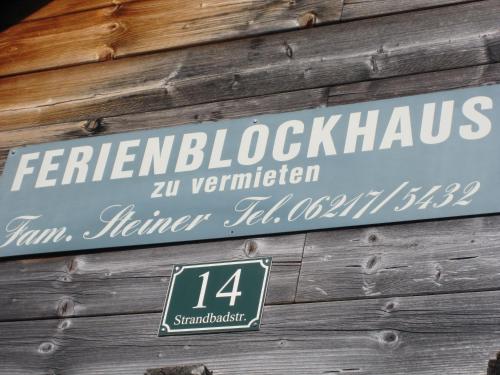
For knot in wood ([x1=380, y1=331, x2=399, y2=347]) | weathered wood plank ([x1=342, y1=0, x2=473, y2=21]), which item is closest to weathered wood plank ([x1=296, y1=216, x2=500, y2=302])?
knot in wood ([x1=380, y1=331, x2=399, y2=347])

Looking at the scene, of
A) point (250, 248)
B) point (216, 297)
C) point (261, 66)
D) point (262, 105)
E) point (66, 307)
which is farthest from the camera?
point (261, 66)

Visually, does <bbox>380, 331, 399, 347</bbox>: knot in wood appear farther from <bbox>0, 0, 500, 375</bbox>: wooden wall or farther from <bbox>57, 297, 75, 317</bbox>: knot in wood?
<bbox>57, 297, 75, 317</bbox>: knot in wood

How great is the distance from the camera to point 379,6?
3.77 m

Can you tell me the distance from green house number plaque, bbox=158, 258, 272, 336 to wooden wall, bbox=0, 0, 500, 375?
35 mm

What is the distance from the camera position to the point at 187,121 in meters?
3.76

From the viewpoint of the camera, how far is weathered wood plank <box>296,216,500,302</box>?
2984 millimetres

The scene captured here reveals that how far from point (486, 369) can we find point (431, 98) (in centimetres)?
102

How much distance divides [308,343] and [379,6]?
4.49 ft

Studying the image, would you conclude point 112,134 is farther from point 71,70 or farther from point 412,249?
point 412,249

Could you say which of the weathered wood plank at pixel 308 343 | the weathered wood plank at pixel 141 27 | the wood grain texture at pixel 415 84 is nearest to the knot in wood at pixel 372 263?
the weathered wood plank at pixel 308 343

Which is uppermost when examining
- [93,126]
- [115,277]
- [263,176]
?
[93,126]

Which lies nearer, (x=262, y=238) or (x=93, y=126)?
(x=262, y=238)

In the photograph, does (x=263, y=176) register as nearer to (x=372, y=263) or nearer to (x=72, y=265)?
(x=372, y=263)

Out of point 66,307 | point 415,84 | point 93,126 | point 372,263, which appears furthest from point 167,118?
point 372,263
